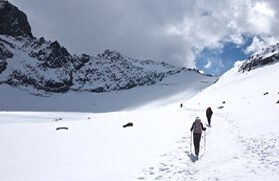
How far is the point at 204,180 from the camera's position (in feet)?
24.5

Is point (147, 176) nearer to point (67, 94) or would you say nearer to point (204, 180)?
point (204, 180)

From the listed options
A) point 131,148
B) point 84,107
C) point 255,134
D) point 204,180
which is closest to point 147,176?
point 204,180

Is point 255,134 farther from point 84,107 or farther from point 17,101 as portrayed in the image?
point 17,101

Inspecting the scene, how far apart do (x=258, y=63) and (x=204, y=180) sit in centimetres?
8965

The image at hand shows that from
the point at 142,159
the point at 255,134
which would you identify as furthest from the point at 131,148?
the point at 255,134

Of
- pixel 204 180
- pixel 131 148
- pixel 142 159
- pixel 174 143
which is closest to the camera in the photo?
pixel 204 180

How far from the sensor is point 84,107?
144 metres

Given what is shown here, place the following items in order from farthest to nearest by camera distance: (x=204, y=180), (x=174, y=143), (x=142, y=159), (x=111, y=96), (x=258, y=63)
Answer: (x=111, y=96) → (x=258, y=63) → (x=174, y=143) → (x=142, y=159) → (x=204, y=180)

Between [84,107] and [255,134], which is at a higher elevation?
[84,107]

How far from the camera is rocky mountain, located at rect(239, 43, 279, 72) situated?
80938 millimetres

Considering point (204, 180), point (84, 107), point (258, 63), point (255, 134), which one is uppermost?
point (258, 63)

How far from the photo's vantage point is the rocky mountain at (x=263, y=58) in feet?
266

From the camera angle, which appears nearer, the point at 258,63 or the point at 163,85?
the point at 258,63

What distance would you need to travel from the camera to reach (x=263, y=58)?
276 ft
